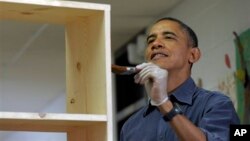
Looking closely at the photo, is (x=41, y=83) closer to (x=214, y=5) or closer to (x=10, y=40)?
(x=10, y=40)

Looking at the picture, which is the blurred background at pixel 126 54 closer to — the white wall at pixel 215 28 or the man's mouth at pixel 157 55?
the white wall at pixel 215 28

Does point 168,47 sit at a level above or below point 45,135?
above

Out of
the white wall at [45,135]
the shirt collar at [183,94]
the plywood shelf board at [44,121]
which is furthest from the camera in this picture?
the white wall at [45,135]

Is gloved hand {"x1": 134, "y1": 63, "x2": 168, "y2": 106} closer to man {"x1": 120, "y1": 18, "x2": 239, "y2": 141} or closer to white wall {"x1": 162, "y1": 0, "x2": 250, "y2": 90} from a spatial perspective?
man {"x1": 120, "y1": 18, "x2": 239, "y2": 141}

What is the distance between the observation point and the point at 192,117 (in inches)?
71.4

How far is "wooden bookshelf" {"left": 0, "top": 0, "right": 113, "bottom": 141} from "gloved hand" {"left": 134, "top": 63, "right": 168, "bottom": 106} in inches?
5.1

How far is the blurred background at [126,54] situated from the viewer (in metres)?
3.25

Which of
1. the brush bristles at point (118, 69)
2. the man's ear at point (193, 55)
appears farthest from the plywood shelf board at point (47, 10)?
the man's ear at point (193, 55)

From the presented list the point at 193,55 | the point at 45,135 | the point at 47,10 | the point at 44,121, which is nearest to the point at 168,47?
the point at 193,55

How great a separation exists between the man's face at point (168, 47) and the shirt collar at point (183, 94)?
0.06 meters

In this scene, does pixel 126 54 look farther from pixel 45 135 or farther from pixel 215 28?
pixel 215 28

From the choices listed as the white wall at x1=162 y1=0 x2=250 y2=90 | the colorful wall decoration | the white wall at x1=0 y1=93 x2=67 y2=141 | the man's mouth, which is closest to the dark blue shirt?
the man's mouth

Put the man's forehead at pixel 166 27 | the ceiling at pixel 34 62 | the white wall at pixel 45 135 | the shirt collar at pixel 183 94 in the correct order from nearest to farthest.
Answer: the shirt collar at pixel 183 94
the man's forehead at pixel 166 27
the white wall at pixel 45 135
the ceiling at pixel 34 62

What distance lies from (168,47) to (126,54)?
9.34 feet
